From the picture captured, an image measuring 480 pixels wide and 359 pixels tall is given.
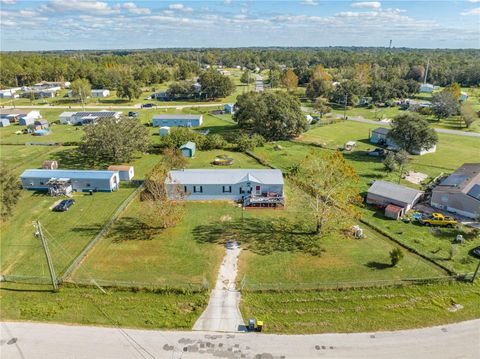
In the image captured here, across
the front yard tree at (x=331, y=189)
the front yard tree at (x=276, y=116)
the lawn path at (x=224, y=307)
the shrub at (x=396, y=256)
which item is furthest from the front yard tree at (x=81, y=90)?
the shrub at (x=396, y=256)

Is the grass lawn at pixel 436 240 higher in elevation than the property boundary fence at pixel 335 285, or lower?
higher

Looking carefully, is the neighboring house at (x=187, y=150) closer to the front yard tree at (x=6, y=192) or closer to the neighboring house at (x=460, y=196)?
the front yard tree at (x=6, y=192)

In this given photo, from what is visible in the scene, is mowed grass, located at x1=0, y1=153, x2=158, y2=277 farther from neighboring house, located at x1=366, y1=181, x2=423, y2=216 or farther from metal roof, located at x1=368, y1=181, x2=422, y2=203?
metal roof, located at x1=368, y1=181, x2=422, y2=203

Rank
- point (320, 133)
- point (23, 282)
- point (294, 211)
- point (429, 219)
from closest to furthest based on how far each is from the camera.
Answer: point (23, 282)
point (429, 219)
point (294, 211)
point (320, 133)

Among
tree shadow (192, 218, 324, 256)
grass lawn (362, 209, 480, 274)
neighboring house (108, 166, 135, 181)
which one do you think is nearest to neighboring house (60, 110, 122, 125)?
neighboring house (108, 166, 135, 181)

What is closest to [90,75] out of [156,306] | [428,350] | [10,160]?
[10,160]

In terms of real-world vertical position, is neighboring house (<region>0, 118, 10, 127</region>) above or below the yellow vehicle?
above

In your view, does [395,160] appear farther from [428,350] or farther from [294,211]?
[428,350]
